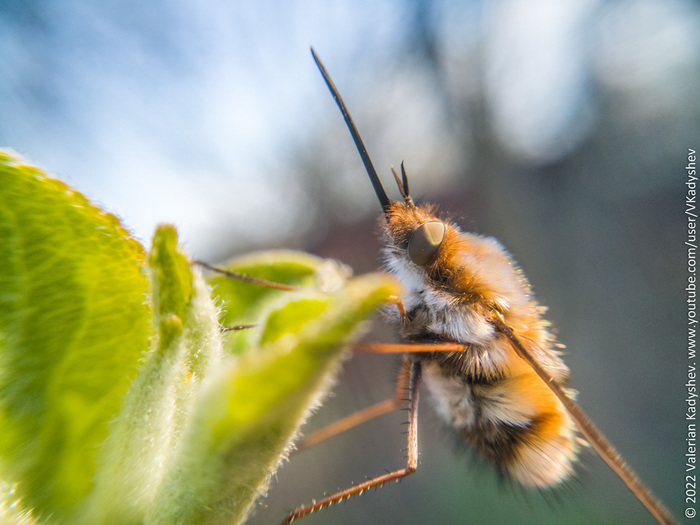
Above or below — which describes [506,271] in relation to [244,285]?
above

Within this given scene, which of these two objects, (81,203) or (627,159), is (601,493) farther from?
(81,203)

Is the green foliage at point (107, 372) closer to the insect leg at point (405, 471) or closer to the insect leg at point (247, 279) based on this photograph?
the insect leg at point (247, 279)

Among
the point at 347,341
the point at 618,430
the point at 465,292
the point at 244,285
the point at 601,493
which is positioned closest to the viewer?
the point at 347,341

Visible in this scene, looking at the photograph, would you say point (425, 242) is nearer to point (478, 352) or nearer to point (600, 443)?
point (478, 352)

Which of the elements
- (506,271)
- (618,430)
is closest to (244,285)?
(506,271)

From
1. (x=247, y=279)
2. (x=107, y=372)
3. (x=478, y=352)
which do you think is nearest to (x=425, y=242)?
(x=478, y=352)

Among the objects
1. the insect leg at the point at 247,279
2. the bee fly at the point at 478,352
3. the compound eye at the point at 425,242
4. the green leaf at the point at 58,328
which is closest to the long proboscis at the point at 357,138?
the bee fly at the point at 478,352

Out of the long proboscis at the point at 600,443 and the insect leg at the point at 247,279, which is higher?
the long proboscis at the point at 600,443
